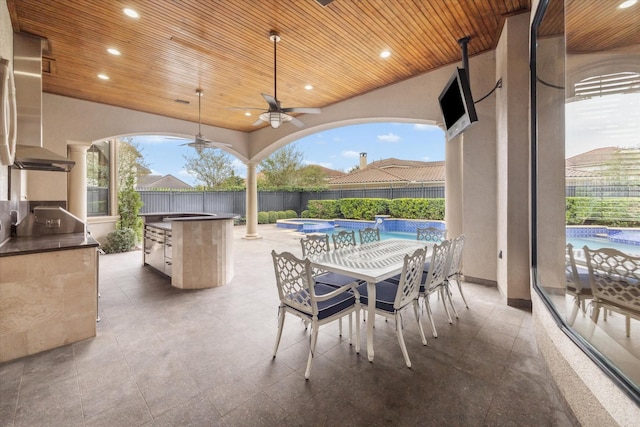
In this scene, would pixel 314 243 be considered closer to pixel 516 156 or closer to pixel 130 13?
pixel 516 156

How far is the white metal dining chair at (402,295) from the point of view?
2.21 m

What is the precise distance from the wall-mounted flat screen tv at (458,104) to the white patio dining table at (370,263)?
1.59 meters

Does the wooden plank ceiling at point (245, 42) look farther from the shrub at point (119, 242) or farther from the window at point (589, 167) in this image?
the shrub at point (119, 242)

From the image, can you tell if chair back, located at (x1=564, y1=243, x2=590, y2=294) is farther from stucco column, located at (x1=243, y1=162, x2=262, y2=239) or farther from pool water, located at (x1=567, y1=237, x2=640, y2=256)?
stucco column, located at (x1=243, y1=162, x2=262, y2=239)

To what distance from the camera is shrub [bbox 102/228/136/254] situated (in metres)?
6.66

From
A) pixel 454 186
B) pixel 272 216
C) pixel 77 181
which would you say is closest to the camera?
pixel 454 186

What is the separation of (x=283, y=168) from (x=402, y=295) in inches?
635

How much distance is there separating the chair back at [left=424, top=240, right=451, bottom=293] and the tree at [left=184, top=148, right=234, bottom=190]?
15465 mm

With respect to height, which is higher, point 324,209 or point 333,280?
point 324,209

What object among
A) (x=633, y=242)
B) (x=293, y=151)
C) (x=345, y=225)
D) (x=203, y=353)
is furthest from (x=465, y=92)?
(x=293, y=151)

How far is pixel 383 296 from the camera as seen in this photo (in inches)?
96.3

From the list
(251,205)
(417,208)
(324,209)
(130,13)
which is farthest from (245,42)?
(324,209)

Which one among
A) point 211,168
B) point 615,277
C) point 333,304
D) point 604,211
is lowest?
point 333,304

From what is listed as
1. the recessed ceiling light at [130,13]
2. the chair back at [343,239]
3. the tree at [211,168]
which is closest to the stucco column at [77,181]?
the recessed ceiling light at [130,13]
